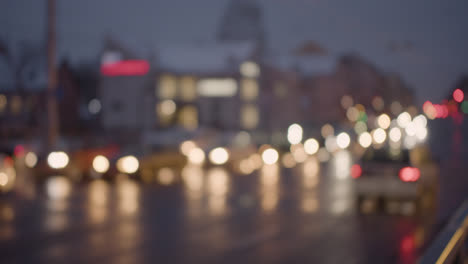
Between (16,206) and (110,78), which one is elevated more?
(110,78)

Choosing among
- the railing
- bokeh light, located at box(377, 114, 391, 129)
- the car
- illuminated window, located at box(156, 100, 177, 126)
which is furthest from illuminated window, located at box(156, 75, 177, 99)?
the railing

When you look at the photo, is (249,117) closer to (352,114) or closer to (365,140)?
(365,140)

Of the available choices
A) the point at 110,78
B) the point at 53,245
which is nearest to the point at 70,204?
the point at 53,245

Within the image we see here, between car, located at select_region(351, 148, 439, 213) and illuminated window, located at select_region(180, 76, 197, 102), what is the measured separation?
4392cm

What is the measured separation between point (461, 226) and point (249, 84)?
55775 mm

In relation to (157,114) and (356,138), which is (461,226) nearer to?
(356,138)

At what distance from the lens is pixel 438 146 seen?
14867 mm

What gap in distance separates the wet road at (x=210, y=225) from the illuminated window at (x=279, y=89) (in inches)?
1821

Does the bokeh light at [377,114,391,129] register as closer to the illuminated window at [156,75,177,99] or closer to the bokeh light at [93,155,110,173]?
the illuminated window at [156,75,177,99]

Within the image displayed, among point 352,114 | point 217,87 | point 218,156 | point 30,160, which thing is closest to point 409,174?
point 218,156

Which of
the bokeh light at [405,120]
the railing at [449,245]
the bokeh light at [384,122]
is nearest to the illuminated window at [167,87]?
the bokeh light at [384,122]

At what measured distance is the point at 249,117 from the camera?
61094 mm

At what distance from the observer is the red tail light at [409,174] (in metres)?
15.0

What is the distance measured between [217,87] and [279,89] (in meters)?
12.5
